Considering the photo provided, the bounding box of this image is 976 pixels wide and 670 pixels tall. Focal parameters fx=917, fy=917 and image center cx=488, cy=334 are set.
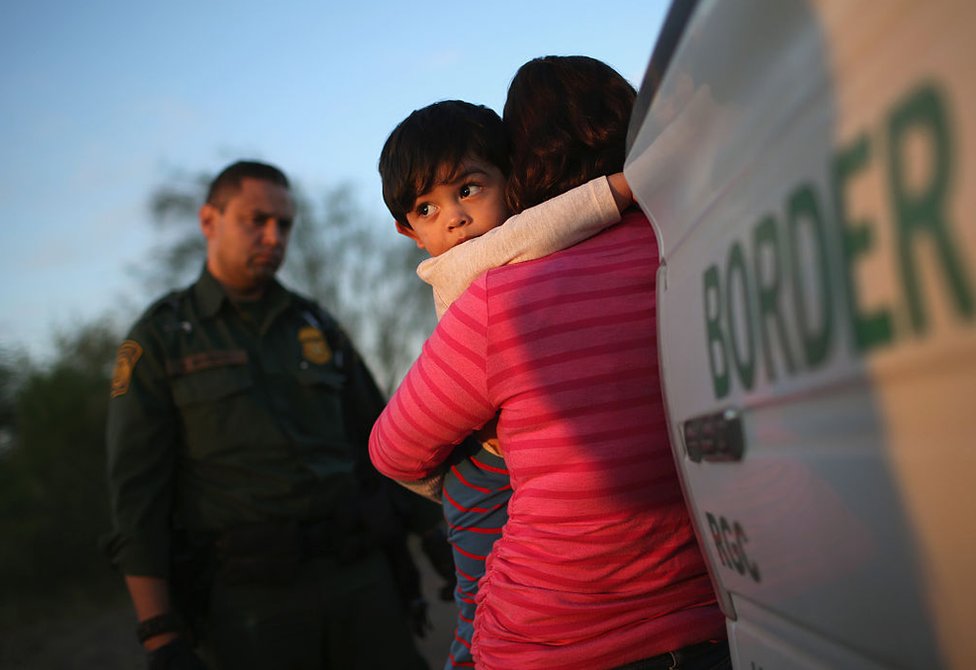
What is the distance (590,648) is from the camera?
1.51 metres

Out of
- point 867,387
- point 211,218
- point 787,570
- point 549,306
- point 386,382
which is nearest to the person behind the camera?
point 867,387

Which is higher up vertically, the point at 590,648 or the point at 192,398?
the point at 192,398

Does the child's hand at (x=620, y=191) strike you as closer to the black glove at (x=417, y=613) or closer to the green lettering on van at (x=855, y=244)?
the green lettering on van at (x=855, y=244)

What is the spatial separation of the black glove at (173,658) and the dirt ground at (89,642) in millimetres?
3540

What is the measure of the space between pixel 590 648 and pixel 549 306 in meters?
0.57

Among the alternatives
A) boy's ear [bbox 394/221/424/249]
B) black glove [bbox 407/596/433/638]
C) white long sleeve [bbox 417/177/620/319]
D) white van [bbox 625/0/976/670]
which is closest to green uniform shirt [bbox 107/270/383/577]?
black glove [bbox 407/596/433/638]

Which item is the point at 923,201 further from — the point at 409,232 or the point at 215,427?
the point at 215,427

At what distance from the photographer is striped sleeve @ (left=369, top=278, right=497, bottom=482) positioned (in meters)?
1.55

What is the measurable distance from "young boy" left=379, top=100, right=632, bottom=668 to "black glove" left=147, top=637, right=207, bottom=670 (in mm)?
1548

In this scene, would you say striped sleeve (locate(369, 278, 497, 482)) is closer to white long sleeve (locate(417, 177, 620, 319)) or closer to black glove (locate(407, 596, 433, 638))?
white long sleeve (locate(417, 177, 620, 319))

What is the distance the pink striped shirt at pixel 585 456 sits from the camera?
1498 mm

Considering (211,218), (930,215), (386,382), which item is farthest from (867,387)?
(386,382)

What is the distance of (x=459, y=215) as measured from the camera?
1.96m

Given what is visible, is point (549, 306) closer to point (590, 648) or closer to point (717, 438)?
point (717, 438)
